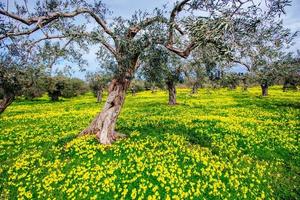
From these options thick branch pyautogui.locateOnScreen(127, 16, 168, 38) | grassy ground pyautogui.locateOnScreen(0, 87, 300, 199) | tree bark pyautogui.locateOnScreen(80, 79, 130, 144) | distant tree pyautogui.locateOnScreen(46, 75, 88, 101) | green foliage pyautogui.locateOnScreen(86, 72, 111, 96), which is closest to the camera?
grassy ground pyautogui.locateOnScreen(0, 87, 300, 199)

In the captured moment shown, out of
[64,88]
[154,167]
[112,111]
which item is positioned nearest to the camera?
[154,167]

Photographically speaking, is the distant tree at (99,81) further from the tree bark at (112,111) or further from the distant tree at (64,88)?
the tree bark at (112,111)

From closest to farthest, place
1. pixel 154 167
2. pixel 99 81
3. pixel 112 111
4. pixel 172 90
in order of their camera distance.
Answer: pixel 154 167
pixel 112 111
pixel 172 90
pixel 99 81

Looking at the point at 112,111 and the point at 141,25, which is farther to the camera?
the point at 112,111


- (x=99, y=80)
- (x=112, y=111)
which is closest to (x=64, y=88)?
(x=99, y=80)

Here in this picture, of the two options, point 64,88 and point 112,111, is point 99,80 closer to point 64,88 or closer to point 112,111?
point 64,88

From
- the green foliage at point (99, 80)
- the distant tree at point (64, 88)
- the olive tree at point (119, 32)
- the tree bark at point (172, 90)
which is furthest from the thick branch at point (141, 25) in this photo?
the distant tree at point (64, 88)

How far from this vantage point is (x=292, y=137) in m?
21.2

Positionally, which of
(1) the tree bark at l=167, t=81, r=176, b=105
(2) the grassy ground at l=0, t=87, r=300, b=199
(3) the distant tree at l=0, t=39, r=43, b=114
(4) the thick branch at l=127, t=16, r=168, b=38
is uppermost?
(4) the thick branch at l=127, t=16, r=168, b=38

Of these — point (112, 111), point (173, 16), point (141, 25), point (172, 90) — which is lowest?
point (172, 90)

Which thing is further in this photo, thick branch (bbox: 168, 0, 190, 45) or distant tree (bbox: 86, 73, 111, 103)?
distant tree (bbox: 86, 73, 111, 103)

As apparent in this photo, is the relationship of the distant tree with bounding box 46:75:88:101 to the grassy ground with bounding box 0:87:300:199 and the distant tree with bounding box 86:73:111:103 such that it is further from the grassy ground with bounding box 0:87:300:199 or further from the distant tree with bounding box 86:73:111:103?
the grassy ground with bounding box 0:87:300:199

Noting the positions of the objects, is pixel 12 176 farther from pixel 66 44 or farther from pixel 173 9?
pixel 173 9

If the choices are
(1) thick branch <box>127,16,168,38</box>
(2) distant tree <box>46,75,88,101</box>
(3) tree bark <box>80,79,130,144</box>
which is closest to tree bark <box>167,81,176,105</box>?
(3) tree bark <box>80,79,130,144</box>
